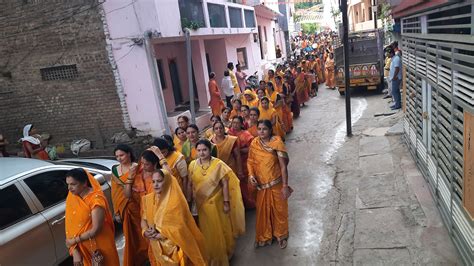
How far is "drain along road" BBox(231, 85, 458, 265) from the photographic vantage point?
4363 millimetres

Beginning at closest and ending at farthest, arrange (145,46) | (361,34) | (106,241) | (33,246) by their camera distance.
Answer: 1. (106,241)
2. (33,246)
3. (145,46)
4. (361,34)

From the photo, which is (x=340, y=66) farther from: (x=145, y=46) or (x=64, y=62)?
(x=64, y=62)

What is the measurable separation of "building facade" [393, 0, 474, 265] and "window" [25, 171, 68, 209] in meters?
4.28

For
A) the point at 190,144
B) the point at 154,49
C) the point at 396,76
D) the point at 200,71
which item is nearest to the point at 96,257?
the point at 190,144

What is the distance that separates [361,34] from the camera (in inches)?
633

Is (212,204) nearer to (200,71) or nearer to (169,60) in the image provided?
(200,71)

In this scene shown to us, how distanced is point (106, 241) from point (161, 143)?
1167 mm

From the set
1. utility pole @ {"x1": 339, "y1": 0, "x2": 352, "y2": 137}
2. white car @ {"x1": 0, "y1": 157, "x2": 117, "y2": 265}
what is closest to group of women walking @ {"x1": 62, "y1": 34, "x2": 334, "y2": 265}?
white car @ {"x1": 0, "y1": 157, "x2": 117, "y2": 265}

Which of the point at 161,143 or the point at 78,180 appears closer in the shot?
the point at 78,180

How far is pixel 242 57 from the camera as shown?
17297mm

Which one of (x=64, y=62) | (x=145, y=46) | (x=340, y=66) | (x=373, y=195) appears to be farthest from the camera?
(x=340, y=66)

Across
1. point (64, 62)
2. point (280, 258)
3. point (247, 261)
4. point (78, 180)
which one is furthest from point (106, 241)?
point (64, 62)

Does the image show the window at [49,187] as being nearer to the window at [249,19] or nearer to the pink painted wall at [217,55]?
the pink painted wall at [217,55]

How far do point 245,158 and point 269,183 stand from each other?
4.18 feet
